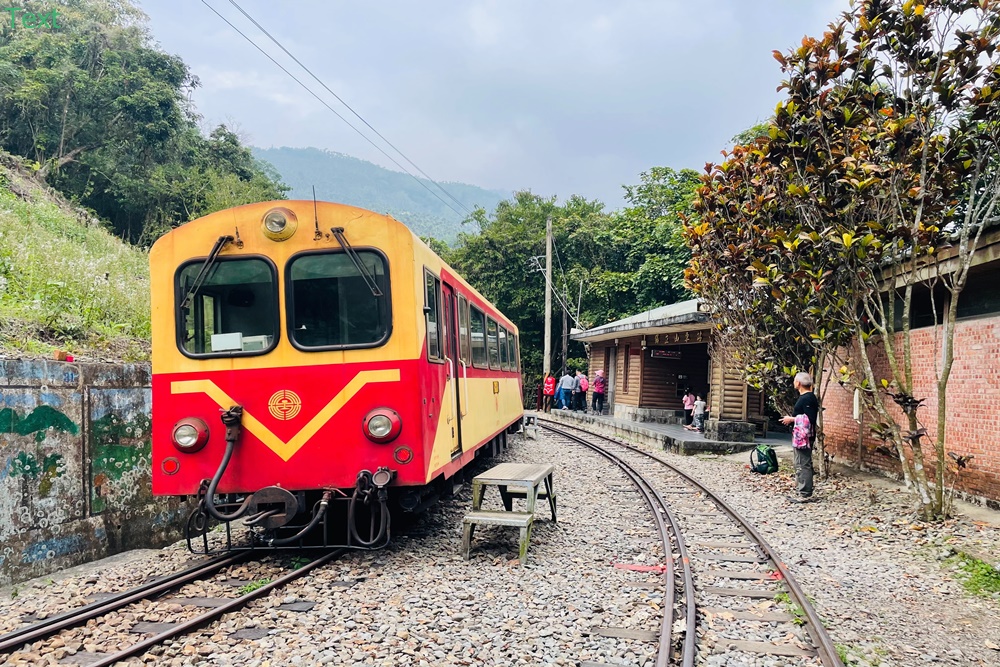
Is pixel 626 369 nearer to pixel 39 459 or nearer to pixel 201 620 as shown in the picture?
pixel 39 459

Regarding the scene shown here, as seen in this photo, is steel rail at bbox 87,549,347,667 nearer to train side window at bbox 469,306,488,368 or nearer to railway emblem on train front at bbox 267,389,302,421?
railway emblem on train front at bbox 267,389,302,421

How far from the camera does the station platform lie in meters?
14.9

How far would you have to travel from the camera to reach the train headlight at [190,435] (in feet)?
18.8

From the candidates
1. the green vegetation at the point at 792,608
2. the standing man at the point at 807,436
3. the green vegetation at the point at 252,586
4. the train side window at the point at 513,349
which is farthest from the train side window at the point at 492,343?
the green vegetation at the point at 792,608

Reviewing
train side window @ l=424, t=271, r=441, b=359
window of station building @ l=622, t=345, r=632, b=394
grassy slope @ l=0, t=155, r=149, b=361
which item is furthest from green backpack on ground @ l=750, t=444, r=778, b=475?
window of station building @ l=622, t=345, r=632, b=394

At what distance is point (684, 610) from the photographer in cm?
503

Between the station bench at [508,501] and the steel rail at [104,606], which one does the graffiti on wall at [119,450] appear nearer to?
the steel rail at [104,606]

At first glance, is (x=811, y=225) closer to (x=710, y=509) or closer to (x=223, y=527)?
(x=710, y=509)

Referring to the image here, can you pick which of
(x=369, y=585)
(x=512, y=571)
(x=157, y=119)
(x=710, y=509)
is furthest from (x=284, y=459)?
(x=157, y=119)

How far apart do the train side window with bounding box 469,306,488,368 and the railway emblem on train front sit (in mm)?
3066

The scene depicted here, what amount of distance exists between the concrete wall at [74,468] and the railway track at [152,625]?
1.19m

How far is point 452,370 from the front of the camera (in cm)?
711

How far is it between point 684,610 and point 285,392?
137 inches

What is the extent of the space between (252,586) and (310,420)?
4.30ft
